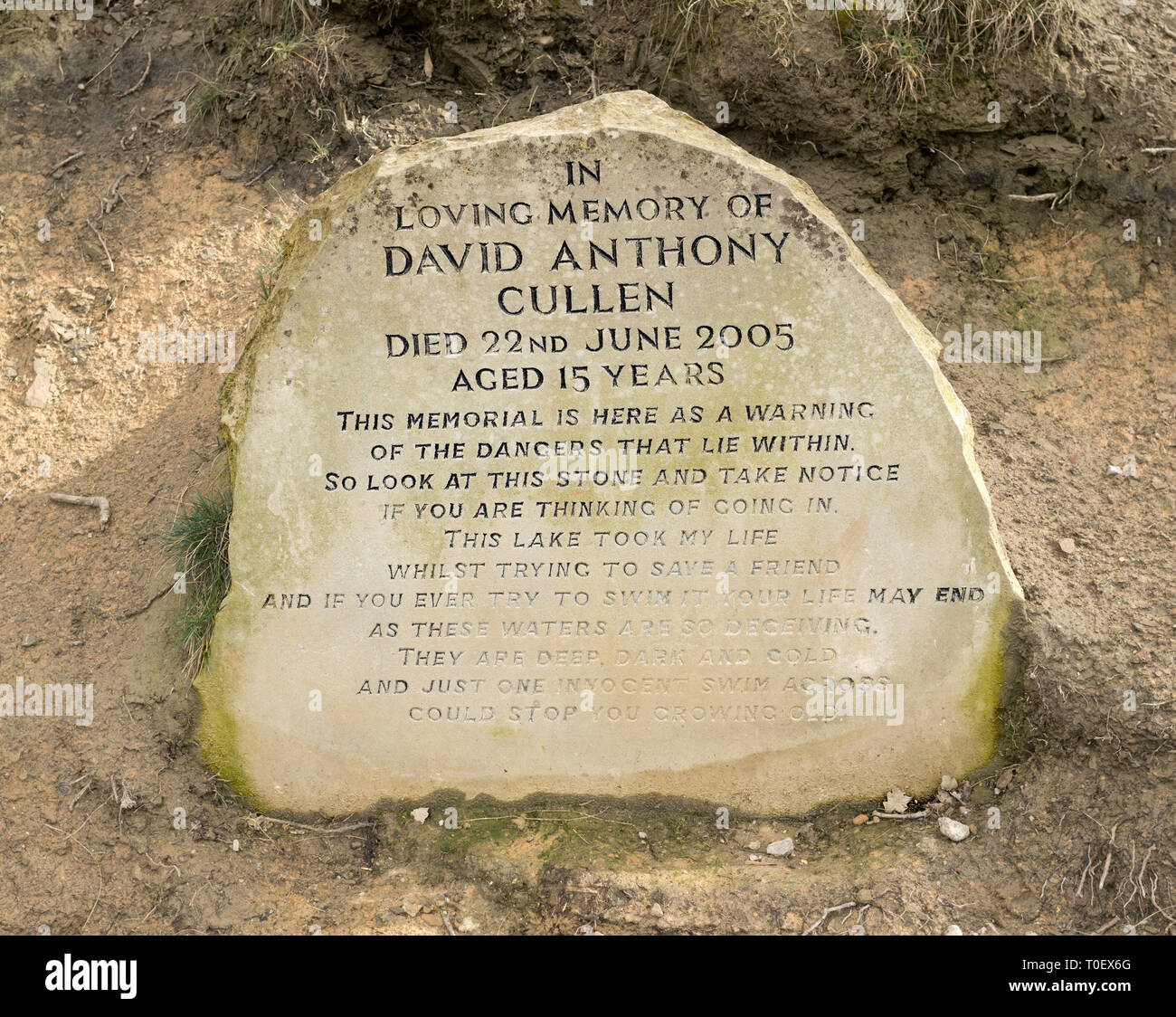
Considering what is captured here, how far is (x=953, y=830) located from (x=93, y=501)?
13.0 ft

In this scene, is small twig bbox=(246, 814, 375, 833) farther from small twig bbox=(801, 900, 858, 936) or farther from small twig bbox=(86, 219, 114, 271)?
small twig bbox=(86, 219, 114, 271)

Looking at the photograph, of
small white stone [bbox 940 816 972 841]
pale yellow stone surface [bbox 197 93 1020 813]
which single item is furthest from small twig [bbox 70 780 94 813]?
small white stone [bbox 940 816 972 841]

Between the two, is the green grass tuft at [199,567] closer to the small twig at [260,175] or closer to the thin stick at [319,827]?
the thin stick at [319,827]

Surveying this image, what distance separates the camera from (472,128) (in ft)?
20.1

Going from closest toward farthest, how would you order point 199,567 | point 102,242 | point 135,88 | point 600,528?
point 600,528, point 199,567, point 102,242, point 135,88

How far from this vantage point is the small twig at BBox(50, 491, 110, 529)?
5.13 m

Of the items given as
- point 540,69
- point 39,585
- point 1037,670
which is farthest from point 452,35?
point 1037,670

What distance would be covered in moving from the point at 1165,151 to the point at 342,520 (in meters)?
4.35

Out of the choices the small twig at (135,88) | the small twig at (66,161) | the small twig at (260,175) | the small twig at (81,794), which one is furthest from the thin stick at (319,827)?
the small twig at (135,88)

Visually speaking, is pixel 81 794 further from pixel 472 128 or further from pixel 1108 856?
pixel 472 128

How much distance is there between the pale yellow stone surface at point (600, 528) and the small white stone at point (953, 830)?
7.6 inches

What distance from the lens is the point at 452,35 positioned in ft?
20.1

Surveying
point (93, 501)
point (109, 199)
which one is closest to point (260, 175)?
point (109, 199)

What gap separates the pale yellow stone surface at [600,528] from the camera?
413 centimetres
